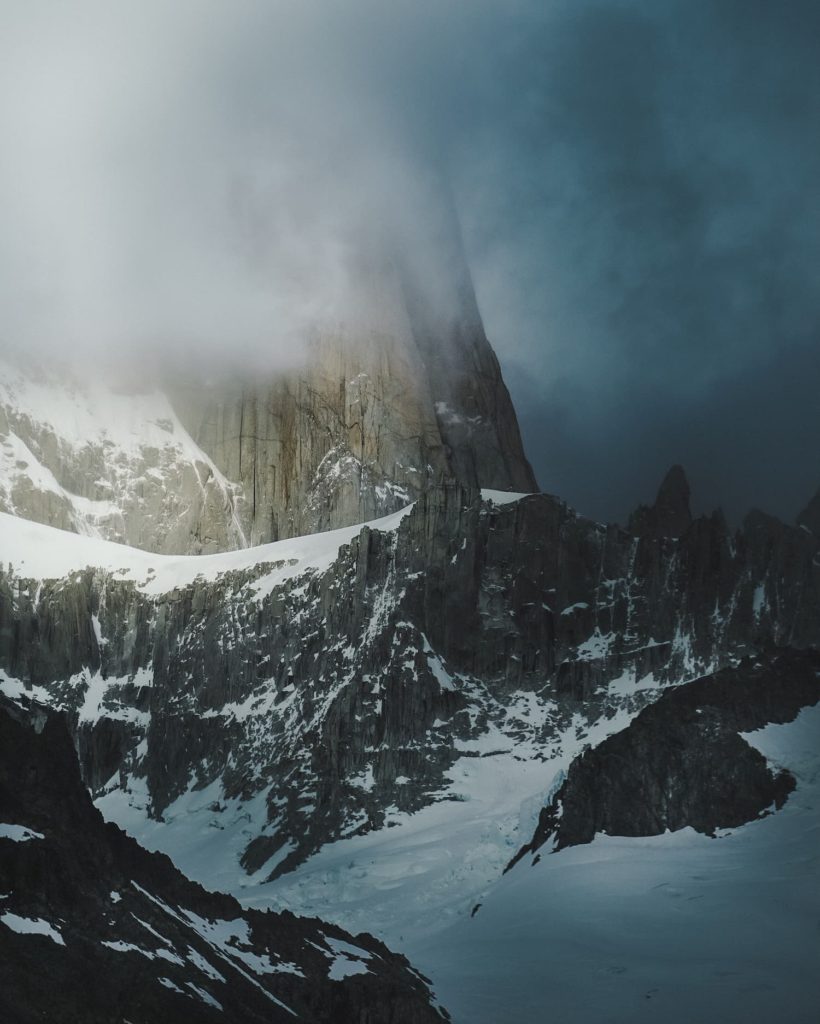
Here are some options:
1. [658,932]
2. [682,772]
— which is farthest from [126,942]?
[682,772]

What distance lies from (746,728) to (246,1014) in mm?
88555

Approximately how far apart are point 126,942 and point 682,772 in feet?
276

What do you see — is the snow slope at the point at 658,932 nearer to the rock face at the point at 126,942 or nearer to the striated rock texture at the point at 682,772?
the striated rock texture at the point at 682,772

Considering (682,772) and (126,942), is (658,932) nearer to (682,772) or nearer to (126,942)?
(682,772)

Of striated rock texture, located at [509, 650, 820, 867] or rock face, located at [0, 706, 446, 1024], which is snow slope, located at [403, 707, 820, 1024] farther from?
rock face, located at [0, 706, 446, 1024]

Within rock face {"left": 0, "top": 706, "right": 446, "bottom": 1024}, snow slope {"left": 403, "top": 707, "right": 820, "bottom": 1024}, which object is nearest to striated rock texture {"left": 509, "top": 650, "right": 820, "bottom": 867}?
snow slope {"left": 403, "top": 707, "right": 820, "bottom": 1024}

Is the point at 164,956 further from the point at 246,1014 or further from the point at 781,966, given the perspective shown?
the point at 781,966

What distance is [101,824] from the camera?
118 meters

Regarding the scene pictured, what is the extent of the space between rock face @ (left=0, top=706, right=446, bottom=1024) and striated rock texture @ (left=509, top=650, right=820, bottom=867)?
3933cm

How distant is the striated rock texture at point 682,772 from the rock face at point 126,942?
39.3m

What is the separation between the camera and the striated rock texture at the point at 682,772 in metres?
168

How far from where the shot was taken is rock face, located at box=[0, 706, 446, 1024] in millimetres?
93312

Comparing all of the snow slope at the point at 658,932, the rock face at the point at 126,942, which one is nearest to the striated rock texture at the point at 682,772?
the snow slope at the point at 658,932

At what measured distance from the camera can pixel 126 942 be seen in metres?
102
